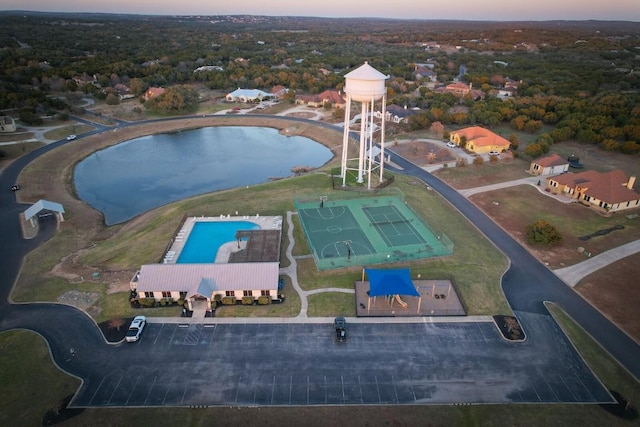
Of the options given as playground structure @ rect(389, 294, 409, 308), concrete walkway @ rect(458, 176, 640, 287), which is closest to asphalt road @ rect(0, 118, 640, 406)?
playground structure @ rect(389, 294, 409, 308)

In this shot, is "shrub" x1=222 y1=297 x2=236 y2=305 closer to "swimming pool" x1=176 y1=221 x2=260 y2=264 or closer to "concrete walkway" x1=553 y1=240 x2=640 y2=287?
"swimming pool" x1=176 y1=221 x2=260 y2=264

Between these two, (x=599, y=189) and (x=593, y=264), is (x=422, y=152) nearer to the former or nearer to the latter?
(x=599, y=189)

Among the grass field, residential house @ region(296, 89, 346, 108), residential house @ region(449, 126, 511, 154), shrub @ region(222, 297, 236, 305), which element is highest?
residential house @ region(296, 89, 346, 108)

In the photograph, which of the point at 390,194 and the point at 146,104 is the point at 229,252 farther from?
the point at 146,104

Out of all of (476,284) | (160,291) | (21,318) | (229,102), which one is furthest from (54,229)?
(229,102)

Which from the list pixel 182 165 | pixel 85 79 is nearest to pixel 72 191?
pixel 182 165

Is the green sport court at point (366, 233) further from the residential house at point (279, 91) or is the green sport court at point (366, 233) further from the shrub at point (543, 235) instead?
the residential house at point (279, 91)

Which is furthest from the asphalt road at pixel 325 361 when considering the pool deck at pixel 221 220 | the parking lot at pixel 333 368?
the pool deck at pixel 221 220
